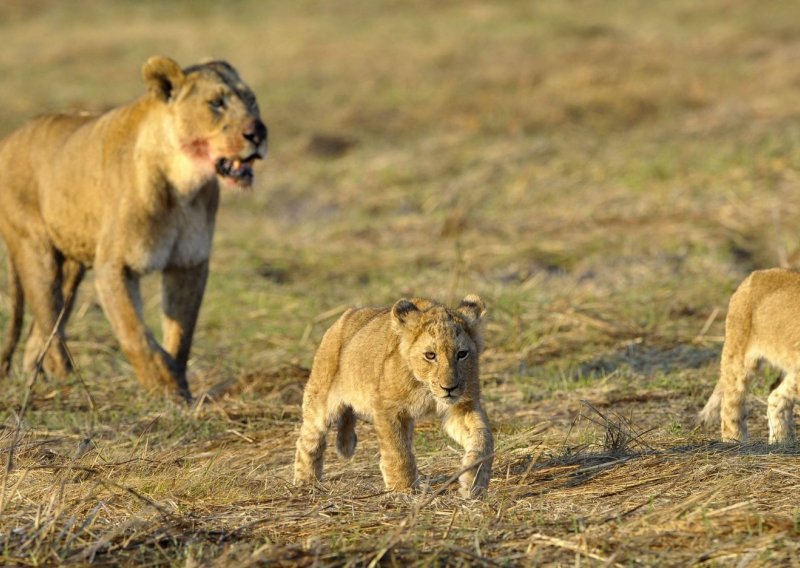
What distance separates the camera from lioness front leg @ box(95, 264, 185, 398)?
355 inches

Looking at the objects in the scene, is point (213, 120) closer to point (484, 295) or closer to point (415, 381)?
point (484, 295)

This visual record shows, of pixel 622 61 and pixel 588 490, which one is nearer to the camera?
pixel 588 490

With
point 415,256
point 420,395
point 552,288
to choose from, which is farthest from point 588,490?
point 415,256

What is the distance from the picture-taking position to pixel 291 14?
37.1 meters

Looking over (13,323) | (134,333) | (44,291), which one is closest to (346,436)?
(134,333)

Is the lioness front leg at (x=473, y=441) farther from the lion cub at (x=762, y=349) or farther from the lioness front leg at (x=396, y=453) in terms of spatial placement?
the lion cub at (x=762, y=349)

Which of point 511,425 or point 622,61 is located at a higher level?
point 622,61

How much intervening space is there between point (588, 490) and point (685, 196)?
894cm

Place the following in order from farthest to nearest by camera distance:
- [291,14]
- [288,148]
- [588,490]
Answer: [291,14] → [288,148] → [588,490]

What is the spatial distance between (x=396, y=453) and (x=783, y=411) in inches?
80.2

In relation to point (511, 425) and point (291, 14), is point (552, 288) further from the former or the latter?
point (291, 14)

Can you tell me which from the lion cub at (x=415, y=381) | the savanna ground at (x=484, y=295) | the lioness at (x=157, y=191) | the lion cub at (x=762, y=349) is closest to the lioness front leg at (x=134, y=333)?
the lioness at (x=157, y=191)

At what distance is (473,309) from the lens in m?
6.45

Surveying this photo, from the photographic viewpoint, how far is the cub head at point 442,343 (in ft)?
19.8
